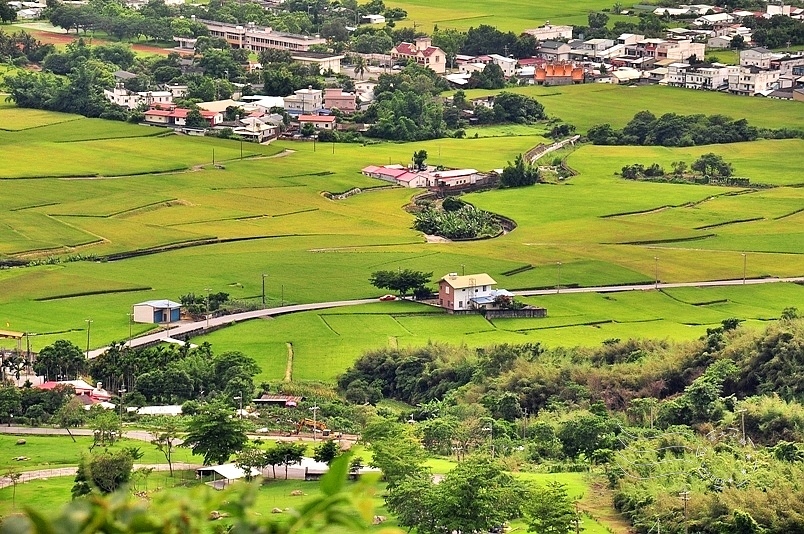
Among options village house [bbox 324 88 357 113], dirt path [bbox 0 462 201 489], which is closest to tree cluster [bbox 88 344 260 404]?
dirt path [bbox 0 462 201 489]

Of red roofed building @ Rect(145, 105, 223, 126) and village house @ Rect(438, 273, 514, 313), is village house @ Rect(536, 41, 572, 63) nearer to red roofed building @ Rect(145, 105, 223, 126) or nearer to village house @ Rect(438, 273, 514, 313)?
red roofed building @ Rect(145, 105, 223, 126)

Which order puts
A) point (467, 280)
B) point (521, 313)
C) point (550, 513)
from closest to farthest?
point (550, 513)
point (521, 313)
point (467, 280)

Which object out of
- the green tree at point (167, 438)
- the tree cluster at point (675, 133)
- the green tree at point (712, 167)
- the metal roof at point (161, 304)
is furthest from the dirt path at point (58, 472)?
the tree cluster at point (675, 133)

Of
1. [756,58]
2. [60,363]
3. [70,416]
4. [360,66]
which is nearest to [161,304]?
[60,363]

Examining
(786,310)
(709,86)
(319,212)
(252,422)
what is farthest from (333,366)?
(709,86)

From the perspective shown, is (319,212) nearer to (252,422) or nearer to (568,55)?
(252,422)

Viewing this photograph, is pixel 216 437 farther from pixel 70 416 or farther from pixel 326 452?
pixel 70 416

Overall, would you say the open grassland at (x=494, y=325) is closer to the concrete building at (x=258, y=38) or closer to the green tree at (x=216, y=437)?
the green tree at (x=216, y=437)
